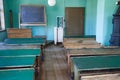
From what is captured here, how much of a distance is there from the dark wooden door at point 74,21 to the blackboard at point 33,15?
4.87ft

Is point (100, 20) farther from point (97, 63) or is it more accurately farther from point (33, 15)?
point (97, 63)

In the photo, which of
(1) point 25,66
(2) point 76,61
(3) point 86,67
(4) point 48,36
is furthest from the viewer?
(4) point 48,36

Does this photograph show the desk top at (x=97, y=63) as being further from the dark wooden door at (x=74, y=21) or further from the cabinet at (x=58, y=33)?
the dark wooden door at (x=74, y=21)

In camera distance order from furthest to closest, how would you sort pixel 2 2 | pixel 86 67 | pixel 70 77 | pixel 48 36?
1. pixel 48 36
2. pixel 2 2
3. pixel 70 77
4. pixel 86 67

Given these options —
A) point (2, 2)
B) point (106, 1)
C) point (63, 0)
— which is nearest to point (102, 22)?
point (106, 1)

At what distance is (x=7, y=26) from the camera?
7578mm

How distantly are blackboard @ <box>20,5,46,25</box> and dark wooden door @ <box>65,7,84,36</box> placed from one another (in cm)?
149

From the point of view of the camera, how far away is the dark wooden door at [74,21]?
8211 millimetres

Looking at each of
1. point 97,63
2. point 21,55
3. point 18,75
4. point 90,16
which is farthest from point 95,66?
point 90,16

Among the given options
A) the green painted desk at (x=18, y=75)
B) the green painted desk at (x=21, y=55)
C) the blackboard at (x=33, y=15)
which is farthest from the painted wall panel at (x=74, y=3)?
the green painted desk at (x=18, y=75)

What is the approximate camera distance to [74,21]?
8.34 m

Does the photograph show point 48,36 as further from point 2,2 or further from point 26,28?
point 2,2

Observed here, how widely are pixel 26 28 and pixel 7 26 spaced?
1079 millimetres

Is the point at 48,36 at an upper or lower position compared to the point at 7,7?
lower
